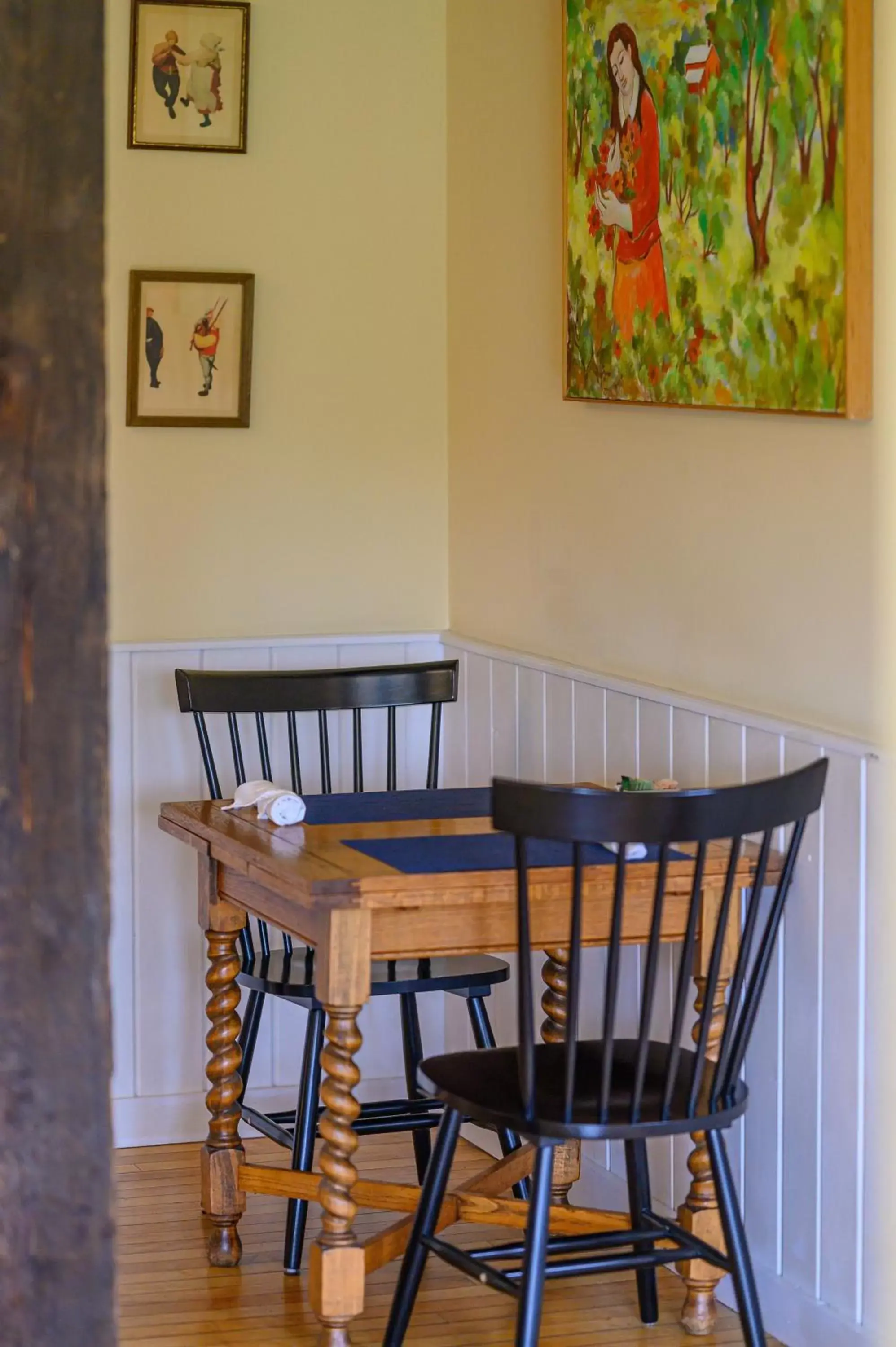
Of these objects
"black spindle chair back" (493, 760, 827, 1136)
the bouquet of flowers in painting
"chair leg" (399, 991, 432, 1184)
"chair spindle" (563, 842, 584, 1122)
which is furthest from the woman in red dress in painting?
"chair leg" (399, 991, 432, 1184)

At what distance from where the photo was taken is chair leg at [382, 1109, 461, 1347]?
2.51 meters

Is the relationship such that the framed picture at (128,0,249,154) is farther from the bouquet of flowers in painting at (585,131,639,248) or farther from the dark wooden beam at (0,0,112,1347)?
the dark wooden beam at (0,0,112,1347)

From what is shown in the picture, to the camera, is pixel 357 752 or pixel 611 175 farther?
pixel 357 752

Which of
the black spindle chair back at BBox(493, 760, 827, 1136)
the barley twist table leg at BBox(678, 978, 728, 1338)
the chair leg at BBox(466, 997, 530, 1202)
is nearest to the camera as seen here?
the black spindle chair back at BBox(493, 760, 827, 1136)

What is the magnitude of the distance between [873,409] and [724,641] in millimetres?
527

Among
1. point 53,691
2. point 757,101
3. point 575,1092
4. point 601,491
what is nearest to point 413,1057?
point 575,1092

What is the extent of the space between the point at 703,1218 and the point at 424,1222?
1.39 ft

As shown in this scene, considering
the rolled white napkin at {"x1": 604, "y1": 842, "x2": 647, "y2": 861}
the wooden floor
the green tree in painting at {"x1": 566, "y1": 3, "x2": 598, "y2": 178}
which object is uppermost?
the green tree in painting at {"x1": 566, "y1": 3, "x2": 598, "y2": 178}

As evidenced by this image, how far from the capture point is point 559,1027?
10.0 feet

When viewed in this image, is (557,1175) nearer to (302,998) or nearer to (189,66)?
(302,998)

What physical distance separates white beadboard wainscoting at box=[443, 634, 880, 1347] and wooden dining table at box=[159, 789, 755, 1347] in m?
0.10

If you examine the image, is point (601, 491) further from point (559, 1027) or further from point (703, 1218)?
point (703, 1218)

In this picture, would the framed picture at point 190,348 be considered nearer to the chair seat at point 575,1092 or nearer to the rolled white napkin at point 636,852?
the rolled white napkin at point 636,852

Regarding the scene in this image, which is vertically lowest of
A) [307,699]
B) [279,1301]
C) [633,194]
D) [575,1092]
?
[279,1301]
